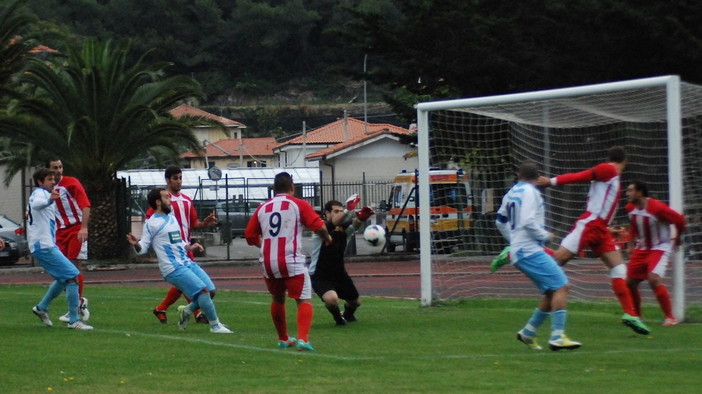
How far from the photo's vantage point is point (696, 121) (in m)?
14.9

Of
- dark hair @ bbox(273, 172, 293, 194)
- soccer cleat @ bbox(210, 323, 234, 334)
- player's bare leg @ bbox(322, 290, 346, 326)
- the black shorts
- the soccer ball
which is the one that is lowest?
soccer cleat @ bbox(210, 323, 234, 334)

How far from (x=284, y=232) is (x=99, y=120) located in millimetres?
22542

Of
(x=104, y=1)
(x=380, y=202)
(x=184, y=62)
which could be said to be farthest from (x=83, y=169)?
(x=104, y=1)

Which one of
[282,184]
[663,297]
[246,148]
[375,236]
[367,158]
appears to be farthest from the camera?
[246,148]

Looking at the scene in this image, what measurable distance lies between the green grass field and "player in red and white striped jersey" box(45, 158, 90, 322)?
36.4 inches

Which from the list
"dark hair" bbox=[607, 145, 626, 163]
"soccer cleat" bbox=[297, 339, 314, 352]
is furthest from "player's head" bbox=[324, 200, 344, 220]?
"dark hair" bbox=[607, 145, 626, 163]

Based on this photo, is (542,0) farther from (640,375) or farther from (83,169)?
(640,375)

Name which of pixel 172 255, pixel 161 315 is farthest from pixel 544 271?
pixel 161 315

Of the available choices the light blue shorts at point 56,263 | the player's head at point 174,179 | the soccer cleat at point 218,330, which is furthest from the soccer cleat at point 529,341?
the light blue shorts at point 56,263

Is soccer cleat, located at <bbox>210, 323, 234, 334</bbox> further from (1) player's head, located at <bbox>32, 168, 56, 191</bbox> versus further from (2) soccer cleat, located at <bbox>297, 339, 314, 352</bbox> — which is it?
(1) player's head, located at <bbox>32, 168, 56, 191</bbox>

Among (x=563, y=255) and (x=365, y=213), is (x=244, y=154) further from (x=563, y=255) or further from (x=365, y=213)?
(x=563, y=255)

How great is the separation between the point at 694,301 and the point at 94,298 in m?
9.62

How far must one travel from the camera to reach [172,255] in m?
13.4

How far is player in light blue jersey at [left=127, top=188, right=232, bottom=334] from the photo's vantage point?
13.2 meters
